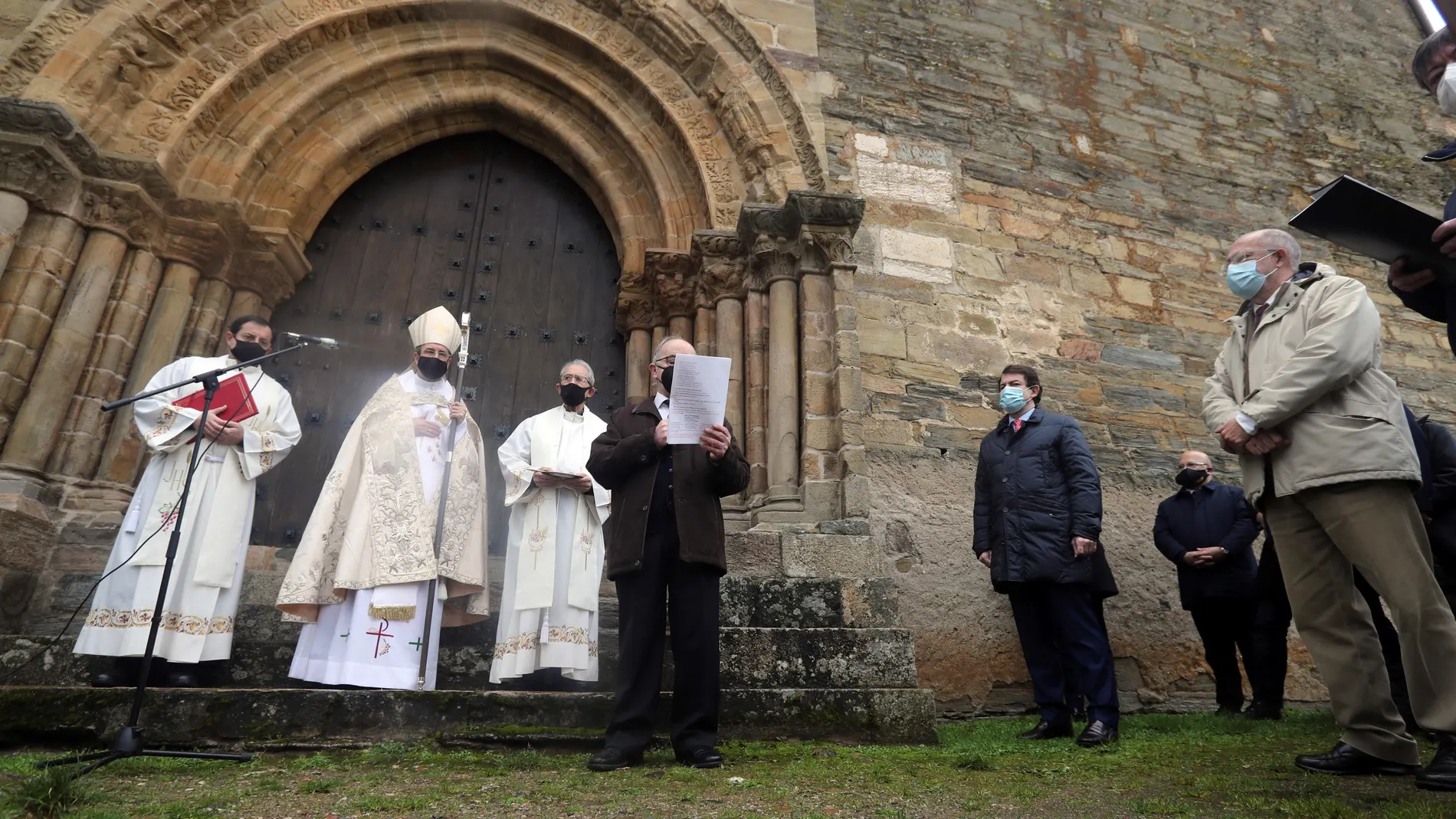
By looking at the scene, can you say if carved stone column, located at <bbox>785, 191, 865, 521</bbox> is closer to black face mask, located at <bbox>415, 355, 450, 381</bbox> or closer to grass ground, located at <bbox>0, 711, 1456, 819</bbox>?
grass ground, located at <bbox>0, 711, 1456, 819</bbox>

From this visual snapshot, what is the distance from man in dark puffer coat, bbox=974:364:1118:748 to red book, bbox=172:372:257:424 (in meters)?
3.99

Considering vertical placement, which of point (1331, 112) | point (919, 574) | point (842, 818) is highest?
point (1331, 112)

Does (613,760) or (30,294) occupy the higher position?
(30,294)

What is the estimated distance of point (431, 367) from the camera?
480 centimetres

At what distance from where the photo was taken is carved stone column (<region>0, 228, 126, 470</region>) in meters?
4.57

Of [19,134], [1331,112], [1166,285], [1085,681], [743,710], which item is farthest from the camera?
[1331,112]

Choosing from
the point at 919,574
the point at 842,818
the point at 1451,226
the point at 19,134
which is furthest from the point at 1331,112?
the point at 19,134

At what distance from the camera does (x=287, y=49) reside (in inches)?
230

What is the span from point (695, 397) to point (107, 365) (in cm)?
391

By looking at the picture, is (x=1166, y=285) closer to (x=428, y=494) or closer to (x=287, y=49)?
(x=428, y=494)

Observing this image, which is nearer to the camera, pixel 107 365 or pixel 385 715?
pixel 385 715

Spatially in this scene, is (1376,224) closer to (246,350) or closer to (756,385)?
(756,385)

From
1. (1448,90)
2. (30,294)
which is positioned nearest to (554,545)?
(30,294)

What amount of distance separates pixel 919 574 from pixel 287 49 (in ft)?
18.2
